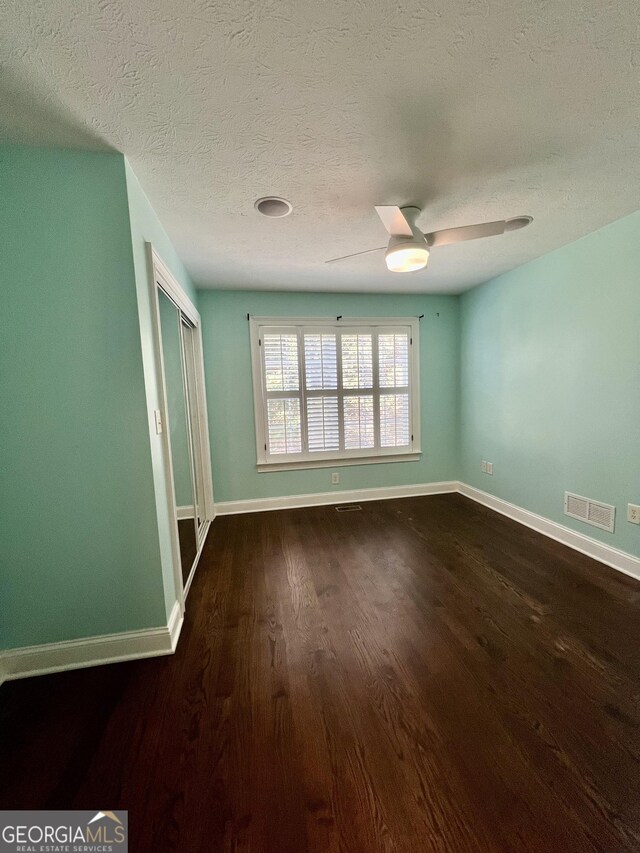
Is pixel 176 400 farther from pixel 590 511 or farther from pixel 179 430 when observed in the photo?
pixel 590 511

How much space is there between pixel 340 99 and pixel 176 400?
5.92ft

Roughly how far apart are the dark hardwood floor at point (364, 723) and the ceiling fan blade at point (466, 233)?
213 centimetres

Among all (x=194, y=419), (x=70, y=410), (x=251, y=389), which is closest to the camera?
(x=70, y=410)

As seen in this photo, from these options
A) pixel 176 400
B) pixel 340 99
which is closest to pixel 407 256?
pixel 340 99

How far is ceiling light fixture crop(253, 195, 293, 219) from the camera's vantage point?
169 cm

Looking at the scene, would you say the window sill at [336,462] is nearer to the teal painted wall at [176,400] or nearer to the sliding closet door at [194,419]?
the sliding closet door at [194,419]

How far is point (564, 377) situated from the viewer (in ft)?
8.18

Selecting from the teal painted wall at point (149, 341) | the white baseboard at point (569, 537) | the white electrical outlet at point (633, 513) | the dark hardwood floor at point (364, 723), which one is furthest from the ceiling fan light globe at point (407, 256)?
the white baseboard at point (569, 537)

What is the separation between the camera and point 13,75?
1.00 metres

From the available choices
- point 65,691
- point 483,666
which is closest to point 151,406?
point 65,691

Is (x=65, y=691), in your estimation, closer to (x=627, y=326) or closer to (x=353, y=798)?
(x=353, y=798)

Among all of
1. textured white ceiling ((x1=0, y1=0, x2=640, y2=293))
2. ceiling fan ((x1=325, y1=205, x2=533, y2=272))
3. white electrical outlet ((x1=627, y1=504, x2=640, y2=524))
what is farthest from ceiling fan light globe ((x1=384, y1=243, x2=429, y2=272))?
white electrical outlet ((x1=627, y1=504, x2=640, y2=524))

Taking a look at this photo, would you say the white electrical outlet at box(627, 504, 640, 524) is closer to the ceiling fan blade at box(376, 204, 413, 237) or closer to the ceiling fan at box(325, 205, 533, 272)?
the ceiling fan at box(325, 205, 533, 272)

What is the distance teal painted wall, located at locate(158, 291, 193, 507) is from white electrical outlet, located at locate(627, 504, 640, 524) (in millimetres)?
2989
